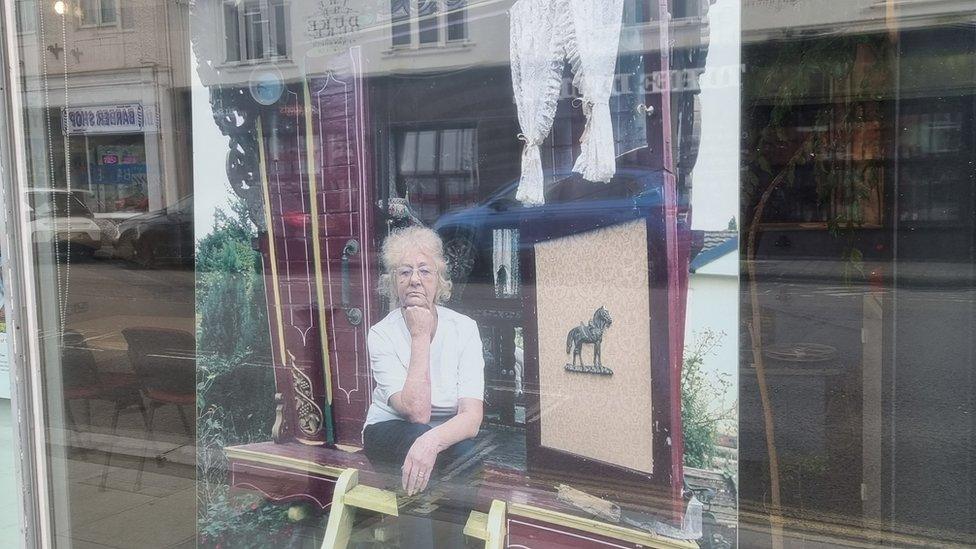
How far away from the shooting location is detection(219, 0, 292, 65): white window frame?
2.85 metres

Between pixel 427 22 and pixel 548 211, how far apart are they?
29.1 inches

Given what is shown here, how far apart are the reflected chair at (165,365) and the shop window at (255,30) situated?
4.13 feet

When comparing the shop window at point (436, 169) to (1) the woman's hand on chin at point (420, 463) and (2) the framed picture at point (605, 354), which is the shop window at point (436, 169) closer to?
(2) the framed picture at point (605, 354)

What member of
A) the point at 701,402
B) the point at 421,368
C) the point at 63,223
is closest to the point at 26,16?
the point at 63,223

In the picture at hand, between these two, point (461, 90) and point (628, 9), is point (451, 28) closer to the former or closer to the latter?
point (461, 90)

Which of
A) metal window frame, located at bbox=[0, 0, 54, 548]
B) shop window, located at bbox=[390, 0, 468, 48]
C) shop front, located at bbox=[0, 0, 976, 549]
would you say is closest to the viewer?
shop front, located at bbox=[0, 0, 976, 549]

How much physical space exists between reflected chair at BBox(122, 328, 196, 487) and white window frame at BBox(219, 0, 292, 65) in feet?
4.06

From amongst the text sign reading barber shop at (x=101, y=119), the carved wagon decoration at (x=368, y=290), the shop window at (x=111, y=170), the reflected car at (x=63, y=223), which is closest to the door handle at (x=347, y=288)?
the carved wagon decoration at (x=368, y=290)

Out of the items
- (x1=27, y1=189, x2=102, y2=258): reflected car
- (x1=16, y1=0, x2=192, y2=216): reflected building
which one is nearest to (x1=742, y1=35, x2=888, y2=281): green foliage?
(x1=16, y1=0, x2=192, y2=216): reflected building

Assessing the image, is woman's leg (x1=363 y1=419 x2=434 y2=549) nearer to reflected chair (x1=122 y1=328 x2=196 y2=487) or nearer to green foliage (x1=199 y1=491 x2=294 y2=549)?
green foliage (x1=199 y1=491 x2=294 y2=549)

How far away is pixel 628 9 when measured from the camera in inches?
93.4

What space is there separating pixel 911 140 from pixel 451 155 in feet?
4.43

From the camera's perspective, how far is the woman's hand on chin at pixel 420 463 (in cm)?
278

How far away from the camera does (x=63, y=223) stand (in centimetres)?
331
